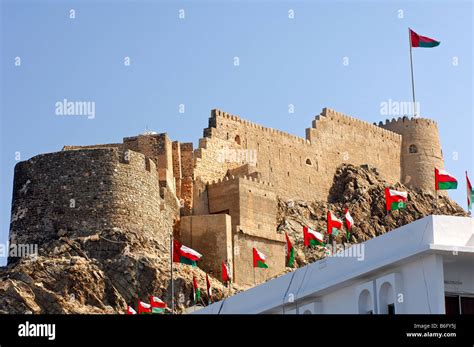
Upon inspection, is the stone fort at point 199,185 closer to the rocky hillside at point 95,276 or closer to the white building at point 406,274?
the rocky hillside at point 95,276

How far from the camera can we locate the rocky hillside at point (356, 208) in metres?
52.6

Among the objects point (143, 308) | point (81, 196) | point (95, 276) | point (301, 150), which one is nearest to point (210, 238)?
point (81, 196)

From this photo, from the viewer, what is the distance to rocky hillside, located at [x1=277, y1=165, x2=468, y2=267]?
173 feet

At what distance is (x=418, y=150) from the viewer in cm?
6631

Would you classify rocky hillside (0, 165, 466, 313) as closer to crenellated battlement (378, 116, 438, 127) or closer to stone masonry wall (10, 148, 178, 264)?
stone masonry wall (10, 148, 178, 264)

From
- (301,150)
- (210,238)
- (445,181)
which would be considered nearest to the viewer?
(445,181)

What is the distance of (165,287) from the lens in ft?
133

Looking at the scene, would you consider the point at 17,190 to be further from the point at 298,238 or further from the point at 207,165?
the point at 298,238

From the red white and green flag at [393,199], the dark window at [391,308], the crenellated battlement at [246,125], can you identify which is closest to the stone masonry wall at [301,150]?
the crenellated battlement at [246,125]

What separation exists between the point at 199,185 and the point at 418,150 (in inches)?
823

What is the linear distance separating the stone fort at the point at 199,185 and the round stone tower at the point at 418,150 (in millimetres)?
4718

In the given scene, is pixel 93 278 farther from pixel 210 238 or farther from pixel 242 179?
pixel 242 179
